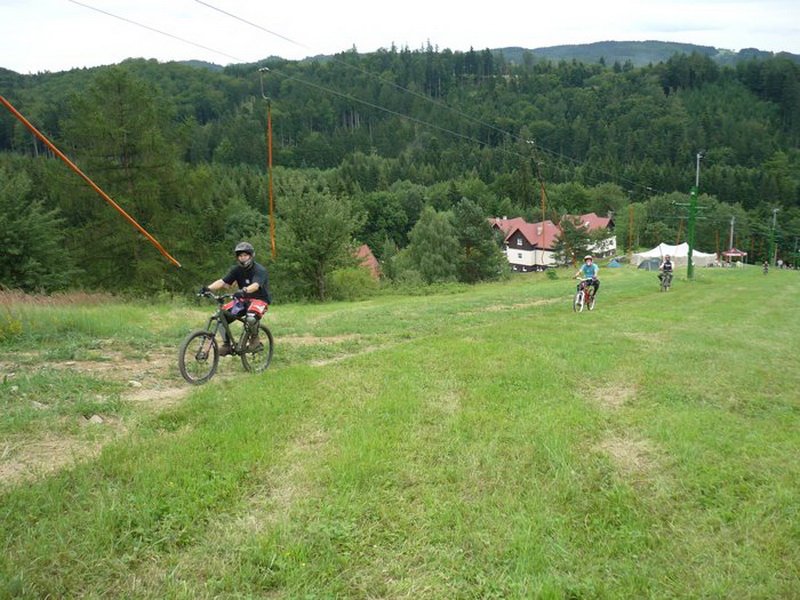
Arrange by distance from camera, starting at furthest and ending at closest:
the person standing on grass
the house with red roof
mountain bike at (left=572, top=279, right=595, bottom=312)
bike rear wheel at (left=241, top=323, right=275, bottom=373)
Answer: the house with red roof
mountain bike at (left=572, top=279, right=595, bottom=312)
bike rear wheel at (left=241, top=323, right=275, bottom=373)
the person standing on grass

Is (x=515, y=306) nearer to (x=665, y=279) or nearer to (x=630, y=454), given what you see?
(x=665, y=279)

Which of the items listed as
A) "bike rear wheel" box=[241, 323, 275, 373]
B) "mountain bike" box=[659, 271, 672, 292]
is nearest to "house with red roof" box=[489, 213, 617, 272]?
"mountain bike" box=[659, 271, 672, 292]

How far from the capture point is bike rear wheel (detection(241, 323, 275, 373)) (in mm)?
9320

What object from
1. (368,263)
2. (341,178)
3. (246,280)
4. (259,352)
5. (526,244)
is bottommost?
(526,244)

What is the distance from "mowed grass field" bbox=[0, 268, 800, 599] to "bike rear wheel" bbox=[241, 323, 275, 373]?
25 centimetres

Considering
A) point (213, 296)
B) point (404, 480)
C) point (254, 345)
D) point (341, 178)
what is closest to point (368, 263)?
point (254, 345)

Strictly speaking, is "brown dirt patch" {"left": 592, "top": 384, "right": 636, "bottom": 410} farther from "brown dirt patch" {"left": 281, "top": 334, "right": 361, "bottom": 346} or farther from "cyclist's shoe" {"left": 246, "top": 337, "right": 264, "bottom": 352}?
"brown dirt patch" {"left": 281, "top": 334, "right": 361, "bottom": 346}

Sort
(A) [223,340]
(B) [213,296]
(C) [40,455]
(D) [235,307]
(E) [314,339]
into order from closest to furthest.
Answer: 1. (C) [40,455]
2. (B) [213,296]
3. (D) [235,307]
4. (A) [223,340]
5. (E) [314,339]

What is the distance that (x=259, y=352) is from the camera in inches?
382

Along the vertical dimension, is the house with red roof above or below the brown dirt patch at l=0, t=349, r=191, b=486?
below

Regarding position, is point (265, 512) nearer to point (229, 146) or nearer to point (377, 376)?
point (377, 376)

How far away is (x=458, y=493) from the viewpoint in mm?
4996

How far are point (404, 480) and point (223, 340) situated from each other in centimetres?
503

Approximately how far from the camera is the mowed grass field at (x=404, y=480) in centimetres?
384
